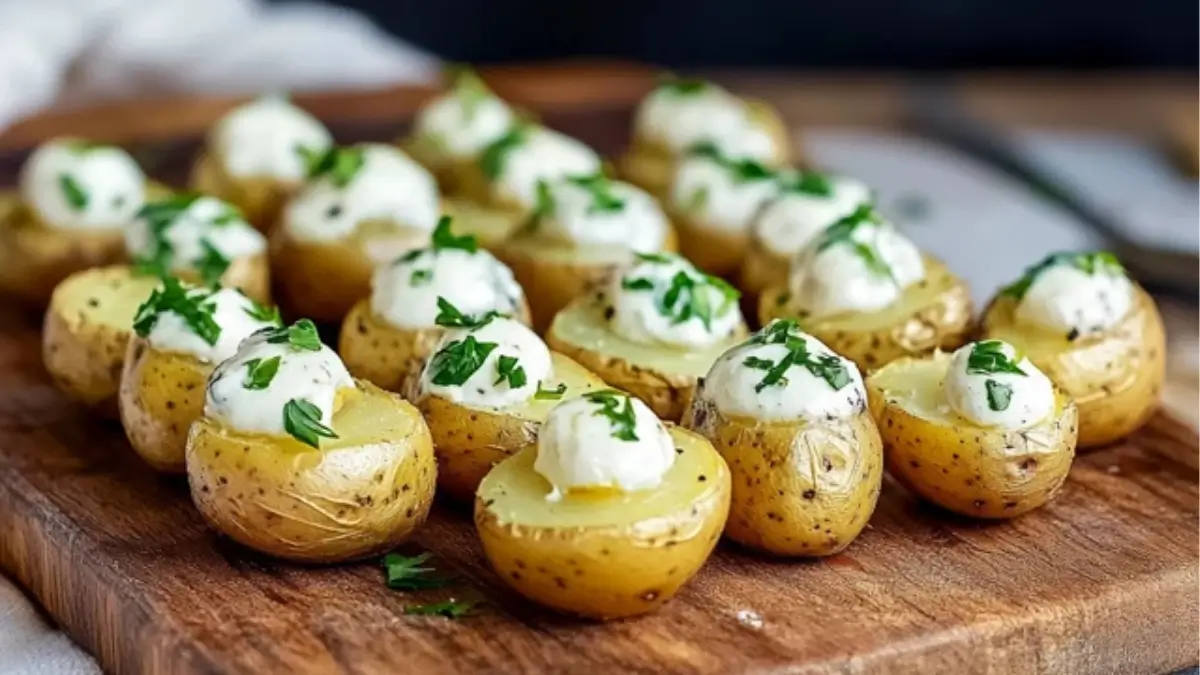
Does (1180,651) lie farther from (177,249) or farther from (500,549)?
(177,249)

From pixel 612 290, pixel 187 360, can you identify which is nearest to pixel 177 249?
pixel 187 360

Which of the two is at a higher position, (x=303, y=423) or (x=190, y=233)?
(x=303, y=423)

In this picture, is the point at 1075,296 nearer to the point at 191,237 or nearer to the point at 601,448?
the point at 601,448

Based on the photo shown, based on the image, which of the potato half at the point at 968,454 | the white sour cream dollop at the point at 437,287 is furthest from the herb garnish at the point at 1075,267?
the white sour cream dollop at the point at 437,287

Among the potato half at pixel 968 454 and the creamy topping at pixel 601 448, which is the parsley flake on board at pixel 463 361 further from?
the potato half at pixel 968 454

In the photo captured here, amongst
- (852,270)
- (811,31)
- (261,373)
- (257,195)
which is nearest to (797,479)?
(852,270)
